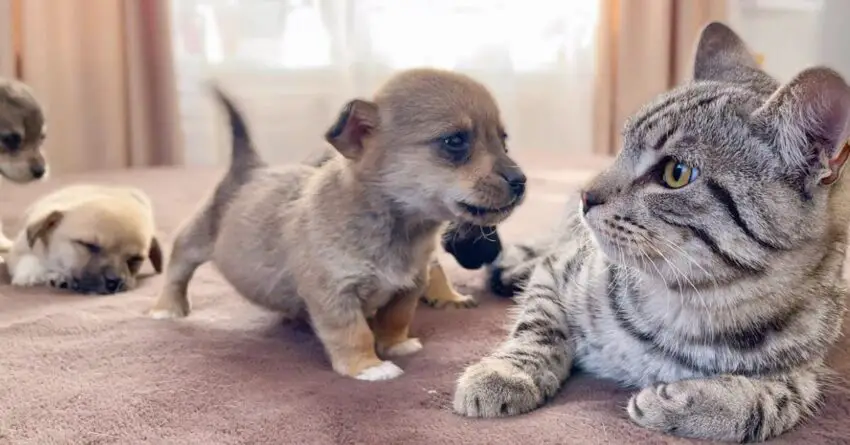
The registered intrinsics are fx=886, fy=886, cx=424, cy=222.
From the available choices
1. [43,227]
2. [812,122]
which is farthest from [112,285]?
[812,122]

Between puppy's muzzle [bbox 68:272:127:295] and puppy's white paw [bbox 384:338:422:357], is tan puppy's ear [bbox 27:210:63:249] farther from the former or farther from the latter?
puppy's white paw [bbox 384:338:422:357]

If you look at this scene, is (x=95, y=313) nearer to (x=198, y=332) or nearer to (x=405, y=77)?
(x=198, y=332)

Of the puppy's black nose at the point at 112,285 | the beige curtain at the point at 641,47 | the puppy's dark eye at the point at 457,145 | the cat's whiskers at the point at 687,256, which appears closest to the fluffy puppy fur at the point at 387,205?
the puppy's dark eye at the point at 457,145

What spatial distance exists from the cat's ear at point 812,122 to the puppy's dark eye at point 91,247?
1373mm

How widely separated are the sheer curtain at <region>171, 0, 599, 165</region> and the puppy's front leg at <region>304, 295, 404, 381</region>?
87.9 inches

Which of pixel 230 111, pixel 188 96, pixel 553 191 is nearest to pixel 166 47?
Result: pixel 188 96

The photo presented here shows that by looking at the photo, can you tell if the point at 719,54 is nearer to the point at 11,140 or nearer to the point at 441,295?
the point at 441,295

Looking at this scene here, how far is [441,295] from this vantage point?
1.71m

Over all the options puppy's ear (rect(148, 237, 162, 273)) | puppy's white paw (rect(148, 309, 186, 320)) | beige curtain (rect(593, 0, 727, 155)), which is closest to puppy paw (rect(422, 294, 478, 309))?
puppy's white paw (rect(148, 309, 186, 320))

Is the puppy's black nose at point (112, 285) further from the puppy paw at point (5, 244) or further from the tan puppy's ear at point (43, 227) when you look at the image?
the puppy paw at point (5, 244)

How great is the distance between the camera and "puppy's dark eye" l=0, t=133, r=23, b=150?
2305mm

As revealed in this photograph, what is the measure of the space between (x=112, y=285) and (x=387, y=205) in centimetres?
76

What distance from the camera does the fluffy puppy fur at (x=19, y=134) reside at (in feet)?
7.57

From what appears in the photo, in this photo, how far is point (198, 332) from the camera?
1.47 m
